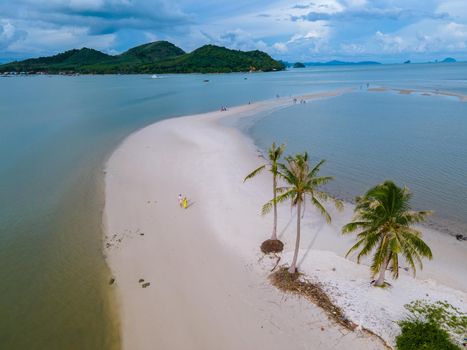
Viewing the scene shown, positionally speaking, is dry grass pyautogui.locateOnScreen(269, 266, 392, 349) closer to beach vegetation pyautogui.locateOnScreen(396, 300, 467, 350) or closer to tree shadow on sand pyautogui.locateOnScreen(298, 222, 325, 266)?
beach vegetation pyautogui.locateOnScreen(396, 300, 467, 350)

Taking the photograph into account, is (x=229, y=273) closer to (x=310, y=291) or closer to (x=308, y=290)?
(x=308, y=290)

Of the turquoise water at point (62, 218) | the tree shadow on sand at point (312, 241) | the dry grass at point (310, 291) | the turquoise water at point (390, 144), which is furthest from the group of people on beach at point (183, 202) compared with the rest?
the turquoise water at point (390, 144)

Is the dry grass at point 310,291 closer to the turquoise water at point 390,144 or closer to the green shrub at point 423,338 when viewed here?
the green shrub at point 423,338

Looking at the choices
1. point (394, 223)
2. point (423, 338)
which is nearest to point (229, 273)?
point (394, 223)

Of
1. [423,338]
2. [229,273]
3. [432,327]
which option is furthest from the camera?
[229,273]

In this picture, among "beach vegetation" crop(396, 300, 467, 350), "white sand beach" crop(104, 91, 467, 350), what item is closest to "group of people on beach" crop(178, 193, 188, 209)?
"white sand beach" crop(104, 91, 467, 350)

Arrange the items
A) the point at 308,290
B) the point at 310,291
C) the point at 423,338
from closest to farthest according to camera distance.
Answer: the point at 423,338, the point at 310,291, the point at 308,290

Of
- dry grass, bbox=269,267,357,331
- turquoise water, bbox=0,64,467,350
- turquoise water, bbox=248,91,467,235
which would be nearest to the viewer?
dry grass, bbox=269,267,357,331
